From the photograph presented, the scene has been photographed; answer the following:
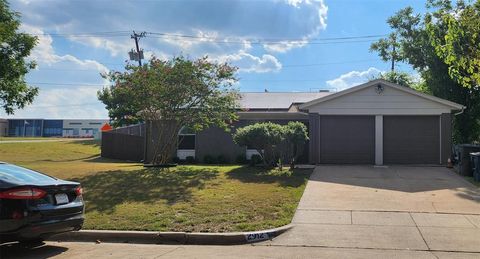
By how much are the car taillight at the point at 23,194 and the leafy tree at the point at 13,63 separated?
34.9 ft

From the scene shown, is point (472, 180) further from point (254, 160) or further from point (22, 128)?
point (22, 128)

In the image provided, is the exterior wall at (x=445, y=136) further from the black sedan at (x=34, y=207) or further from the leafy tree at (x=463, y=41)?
the black sedan at (x=34, y=207)

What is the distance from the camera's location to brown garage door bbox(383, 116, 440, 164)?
21000mm

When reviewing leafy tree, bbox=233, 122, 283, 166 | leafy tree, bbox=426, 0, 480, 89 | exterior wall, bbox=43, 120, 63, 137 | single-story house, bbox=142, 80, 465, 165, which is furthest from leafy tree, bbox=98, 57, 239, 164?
exterior wall, bbox=43, 120, 63, 137

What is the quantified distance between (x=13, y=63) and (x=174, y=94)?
576 centimetres

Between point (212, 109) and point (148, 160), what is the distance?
6.75 metres

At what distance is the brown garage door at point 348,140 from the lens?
844 inches

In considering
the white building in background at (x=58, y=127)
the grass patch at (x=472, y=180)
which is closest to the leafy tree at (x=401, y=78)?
the grass patch at (x=472, y=180)

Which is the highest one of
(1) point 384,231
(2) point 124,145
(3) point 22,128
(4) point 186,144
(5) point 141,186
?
(3) point 22,128

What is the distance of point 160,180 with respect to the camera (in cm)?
1504

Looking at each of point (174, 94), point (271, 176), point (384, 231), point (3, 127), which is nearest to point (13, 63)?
point (174, 94)

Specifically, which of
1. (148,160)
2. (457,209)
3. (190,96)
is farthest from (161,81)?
(457,209)

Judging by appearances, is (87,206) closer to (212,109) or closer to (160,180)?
(160,180)

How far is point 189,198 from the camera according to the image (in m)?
12.3
